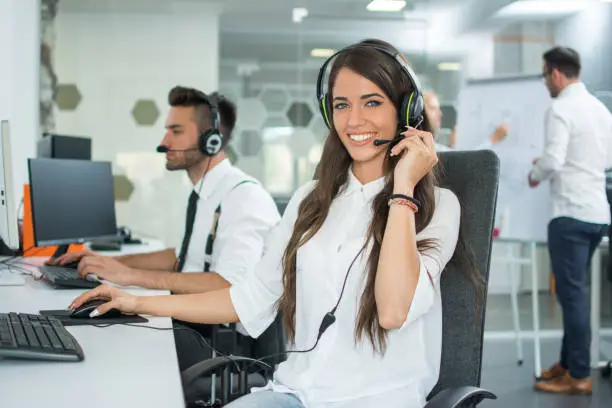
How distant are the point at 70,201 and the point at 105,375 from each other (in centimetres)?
150

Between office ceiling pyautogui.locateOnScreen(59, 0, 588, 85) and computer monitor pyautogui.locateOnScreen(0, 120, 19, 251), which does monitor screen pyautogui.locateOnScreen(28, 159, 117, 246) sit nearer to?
computer monitor pyautogui.locateOnScreen(0, 120, 19, 251)

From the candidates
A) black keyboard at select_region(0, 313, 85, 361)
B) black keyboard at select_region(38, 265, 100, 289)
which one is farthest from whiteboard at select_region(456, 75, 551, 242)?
black keyboard at select_region(0, 313, 85, 361)

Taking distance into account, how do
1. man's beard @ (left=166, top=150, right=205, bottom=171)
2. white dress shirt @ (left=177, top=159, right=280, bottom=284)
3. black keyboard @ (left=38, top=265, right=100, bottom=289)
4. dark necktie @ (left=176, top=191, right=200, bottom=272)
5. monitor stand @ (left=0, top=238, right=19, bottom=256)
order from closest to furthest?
black keyboard @ (left=38, top=265, right=100, bottom=289) < white dress shirt @ (left=177, top=159, right=280, bottom=284) < dark necktie @ (left=176, top=191, right=200, bottom=272) < man's beard @ (left=166, top=150, right=205, bottom=171) < monitor stand @ (left=0, top=238, right=19, bottom=256)

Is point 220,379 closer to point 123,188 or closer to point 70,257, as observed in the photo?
point 70,257

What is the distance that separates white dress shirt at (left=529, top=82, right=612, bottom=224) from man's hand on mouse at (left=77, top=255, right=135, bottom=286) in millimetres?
2317

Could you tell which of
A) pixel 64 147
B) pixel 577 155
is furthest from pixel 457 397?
pixel 577 155

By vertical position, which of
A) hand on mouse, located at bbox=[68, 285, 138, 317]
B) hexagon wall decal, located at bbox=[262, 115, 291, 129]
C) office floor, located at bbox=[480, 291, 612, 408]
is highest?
hexagon wall decal, located at bbox=[262, 115, 291, 129]

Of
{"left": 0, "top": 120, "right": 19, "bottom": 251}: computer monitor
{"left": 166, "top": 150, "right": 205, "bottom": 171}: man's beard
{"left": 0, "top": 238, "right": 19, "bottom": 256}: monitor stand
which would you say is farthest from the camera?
{"left": 0, "top": 238, "right": 19, "bottom": 256}: monitor stand

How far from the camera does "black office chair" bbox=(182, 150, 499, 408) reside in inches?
55.9

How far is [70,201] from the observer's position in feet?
8.27

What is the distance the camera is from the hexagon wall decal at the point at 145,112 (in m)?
4.89

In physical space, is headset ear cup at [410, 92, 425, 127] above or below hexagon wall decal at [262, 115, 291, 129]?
below

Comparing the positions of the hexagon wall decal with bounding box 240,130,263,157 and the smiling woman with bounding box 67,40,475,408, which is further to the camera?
the hexagon wall decal with bounding box 240,130,263,157

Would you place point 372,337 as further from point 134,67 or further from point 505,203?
point 134,67
